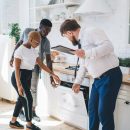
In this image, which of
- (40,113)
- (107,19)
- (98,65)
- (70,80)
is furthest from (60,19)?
(98,65)

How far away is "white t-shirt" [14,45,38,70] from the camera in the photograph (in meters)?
3.05

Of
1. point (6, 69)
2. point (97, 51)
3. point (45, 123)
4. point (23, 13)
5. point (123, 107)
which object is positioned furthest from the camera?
point (23, 13)

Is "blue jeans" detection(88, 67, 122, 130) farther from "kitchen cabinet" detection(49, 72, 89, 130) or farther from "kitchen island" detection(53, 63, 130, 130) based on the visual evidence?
"kitchen cabinet" detection(49, 72, 89, 130)

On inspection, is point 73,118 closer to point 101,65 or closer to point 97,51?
point 101,65

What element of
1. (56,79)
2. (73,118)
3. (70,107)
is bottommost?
(73,118)

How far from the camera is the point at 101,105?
245cm

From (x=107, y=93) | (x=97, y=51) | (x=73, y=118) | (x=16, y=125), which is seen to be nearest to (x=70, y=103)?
(x=73, y=118)

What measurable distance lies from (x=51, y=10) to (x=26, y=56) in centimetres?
138

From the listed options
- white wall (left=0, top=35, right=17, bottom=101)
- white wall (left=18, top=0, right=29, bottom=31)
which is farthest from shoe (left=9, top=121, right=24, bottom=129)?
white wall (left=18, top=0, right=29, bottom=31)

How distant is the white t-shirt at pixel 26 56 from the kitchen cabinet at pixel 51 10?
3.10 feet

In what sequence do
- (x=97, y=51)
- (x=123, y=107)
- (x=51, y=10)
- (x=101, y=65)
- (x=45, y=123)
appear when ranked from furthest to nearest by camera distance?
(x=51, y=10)
(x=45, y=123)
(x=123, y=107)
(x=101, y=65)
(x=97, y=51)

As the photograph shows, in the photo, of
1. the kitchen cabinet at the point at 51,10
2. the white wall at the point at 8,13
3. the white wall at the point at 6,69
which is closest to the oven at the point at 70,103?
the kitchen cabinet at the point at 51,10

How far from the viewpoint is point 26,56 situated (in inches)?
121

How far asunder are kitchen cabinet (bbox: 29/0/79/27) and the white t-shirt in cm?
94
